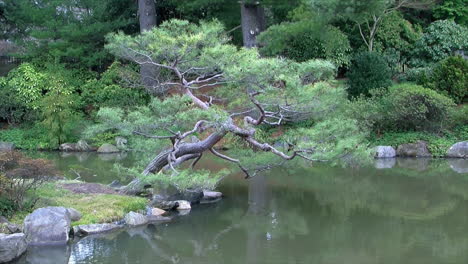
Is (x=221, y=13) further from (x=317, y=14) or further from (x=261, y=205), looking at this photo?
(x=261, y=205)

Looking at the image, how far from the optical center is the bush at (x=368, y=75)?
16.8m

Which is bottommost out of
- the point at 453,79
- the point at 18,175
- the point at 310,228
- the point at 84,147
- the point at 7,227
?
the point at 310,228

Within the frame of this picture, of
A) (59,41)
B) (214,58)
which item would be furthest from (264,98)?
(59,41)

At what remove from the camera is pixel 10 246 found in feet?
22.2

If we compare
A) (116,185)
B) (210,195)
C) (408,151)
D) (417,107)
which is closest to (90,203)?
(116,185)

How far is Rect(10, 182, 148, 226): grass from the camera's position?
8.29 metres

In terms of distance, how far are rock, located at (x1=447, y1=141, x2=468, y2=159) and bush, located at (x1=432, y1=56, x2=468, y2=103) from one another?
266cm

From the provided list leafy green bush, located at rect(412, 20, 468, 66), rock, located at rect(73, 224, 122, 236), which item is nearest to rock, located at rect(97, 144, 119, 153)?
rock, located at rect(73, 224, 122, 236)

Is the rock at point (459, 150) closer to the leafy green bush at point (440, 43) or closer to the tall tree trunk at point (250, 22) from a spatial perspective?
the leafy green bush at point (440, 43)

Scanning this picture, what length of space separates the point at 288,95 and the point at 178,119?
1820 millimetres

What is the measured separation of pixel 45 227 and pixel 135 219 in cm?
142

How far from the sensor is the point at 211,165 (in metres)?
13.5

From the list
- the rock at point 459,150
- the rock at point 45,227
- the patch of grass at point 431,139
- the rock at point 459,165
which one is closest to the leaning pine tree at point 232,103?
the rock at point 45,227

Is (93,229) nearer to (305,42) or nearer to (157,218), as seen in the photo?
(157,218)
